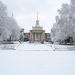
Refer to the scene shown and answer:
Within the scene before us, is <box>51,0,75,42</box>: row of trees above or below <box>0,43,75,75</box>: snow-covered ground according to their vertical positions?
above

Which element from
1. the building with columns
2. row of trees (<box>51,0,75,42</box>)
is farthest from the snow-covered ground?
the building with columns

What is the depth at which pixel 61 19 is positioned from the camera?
45594 millimetres

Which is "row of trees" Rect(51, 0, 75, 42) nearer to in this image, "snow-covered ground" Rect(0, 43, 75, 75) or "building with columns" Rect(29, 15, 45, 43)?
"snow-covered ground" Rect(0, 43, 75, 75)

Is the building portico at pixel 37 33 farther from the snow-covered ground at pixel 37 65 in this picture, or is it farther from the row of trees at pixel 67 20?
the snow-covered ground at pixel 37 65

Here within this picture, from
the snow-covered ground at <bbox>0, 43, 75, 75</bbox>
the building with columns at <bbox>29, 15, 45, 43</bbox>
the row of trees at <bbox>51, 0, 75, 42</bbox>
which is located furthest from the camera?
the building with columns at <bbox>29, 15, 45, 43</bbox>

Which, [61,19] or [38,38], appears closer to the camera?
[61,19]

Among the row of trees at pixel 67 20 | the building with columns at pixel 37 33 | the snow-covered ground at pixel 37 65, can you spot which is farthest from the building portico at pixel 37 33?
the snow-covered ground at pixel 37 65

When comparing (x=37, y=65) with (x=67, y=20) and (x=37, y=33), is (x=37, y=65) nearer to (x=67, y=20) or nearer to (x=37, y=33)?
(x=67, y=20)

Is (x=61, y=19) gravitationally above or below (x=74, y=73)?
above

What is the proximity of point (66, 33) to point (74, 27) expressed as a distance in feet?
17.5

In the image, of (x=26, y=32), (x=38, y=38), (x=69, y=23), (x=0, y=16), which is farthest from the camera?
(x=26, y=32)

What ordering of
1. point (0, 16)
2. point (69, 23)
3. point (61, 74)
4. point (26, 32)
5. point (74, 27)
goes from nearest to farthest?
point (61, 74)
point (74, 27)
point (69, 23)
point (0, 16)
point (26, 32)

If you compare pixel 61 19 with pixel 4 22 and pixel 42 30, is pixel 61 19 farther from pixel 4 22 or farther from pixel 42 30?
pixel 42 30

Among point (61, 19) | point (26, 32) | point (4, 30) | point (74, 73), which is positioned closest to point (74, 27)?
point (61, 19)
